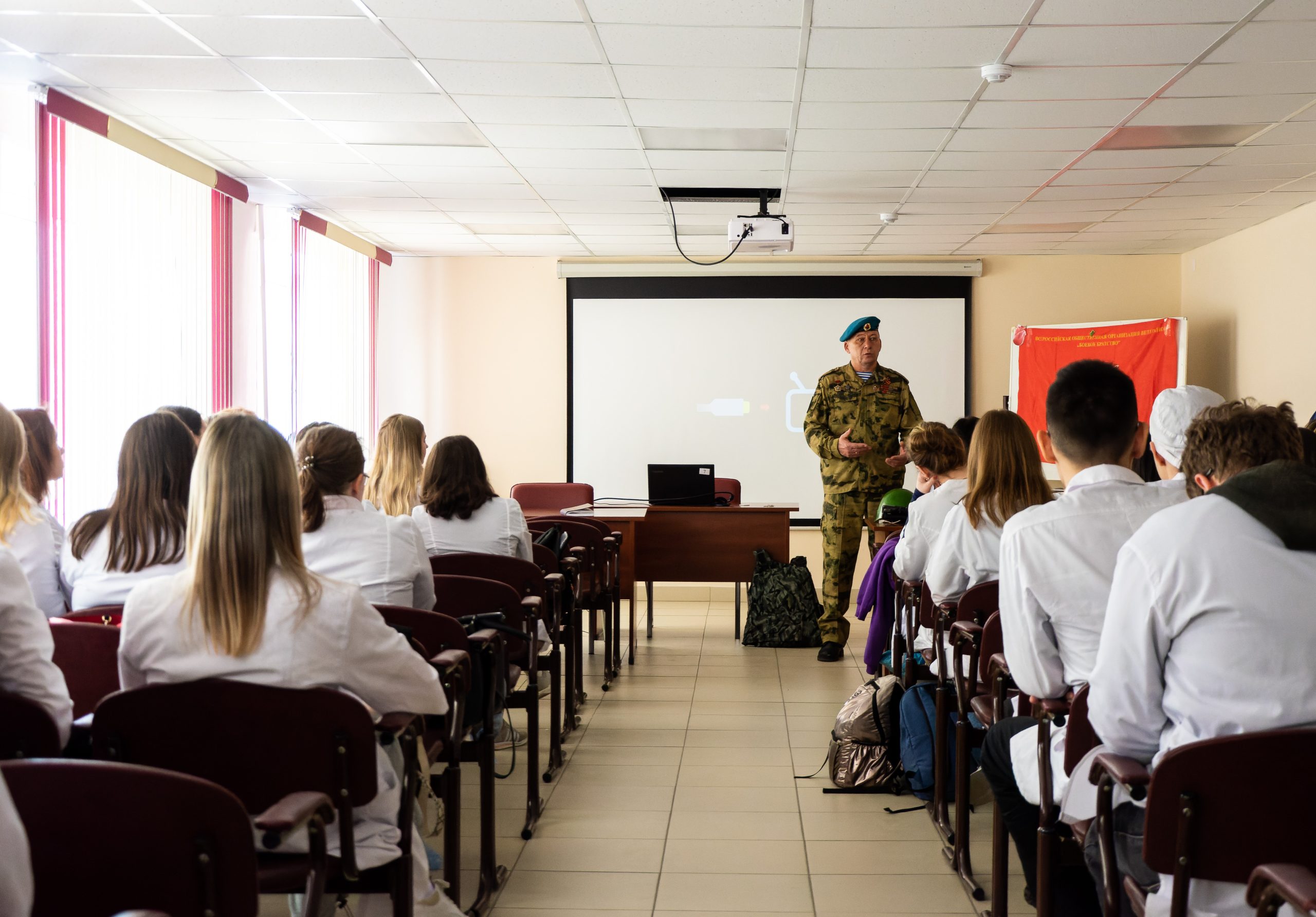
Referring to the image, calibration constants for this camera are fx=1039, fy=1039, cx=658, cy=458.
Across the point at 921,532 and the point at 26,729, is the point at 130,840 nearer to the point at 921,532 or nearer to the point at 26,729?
the point at 26,729

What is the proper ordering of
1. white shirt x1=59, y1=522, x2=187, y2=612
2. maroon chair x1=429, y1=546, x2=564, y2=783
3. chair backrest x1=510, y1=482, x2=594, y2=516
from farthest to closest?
1. chair backrest x1=510, y1=482, x2=594, y2=516
2. maroon chair x1=429, y1=546, x2=564, y2=783
3. white shirt x1=59, y1=522, x2=187, y2=612

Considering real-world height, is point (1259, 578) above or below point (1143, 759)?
above

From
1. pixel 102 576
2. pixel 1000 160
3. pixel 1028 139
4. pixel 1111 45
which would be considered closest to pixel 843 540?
pixel 1000 160

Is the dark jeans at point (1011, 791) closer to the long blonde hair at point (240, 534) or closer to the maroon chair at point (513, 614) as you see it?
the maroon chair at point (513, 614)

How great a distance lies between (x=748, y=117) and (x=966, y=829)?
3.03 meters

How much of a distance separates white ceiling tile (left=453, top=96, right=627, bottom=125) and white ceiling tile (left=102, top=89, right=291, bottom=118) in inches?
32.4

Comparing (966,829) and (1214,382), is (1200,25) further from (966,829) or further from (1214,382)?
(1214,382)

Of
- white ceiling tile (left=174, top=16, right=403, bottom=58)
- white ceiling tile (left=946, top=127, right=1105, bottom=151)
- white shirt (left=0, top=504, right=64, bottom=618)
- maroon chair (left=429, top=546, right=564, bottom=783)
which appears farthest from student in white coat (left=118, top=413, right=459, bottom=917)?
white ceiling tile (left=946, top=127, right=1105, bottom=151)

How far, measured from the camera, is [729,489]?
22.5ft

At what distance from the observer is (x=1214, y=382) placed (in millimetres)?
7688

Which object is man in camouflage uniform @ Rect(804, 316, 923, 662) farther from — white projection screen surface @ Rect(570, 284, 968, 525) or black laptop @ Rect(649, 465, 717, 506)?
white projection screen surface @ Rect(570, 284, 968, 525)

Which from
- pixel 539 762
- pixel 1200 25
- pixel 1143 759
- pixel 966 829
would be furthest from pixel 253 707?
pixel 1200 25

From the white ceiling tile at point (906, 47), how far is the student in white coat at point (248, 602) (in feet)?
8.60

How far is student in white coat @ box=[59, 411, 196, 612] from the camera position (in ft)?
8.36
